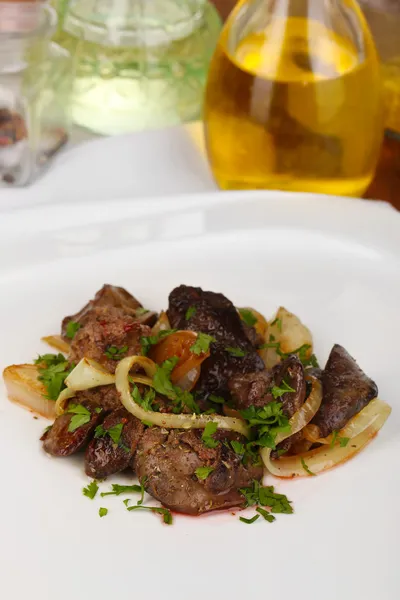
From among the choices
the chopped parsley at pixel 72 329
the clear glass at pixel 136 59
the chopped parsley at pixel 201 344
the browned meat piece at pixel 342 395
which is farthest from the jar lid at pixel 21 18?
the browned meat piece at pixel 342 395

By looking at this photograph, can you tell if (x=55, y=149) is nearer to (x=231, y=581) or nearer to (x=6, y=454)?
(x=6, y=454)

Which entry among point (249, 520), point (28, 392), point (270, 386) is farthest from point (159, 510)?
point (28, 392)

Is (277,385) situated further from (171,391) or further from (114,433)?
(114,433)

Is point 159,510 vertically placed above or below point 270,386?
below

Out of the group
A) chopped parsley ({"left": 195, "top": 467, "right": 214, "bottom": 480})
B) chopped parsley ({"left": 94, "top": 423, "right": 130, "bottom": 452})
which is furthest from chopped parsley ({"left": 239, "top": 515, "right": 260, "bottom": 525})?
chopped parsley ({"left": 94, "top": 423, "right": 130, "bottom": 452})

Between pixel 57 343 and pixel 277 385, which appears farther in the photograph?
pixel 57 343

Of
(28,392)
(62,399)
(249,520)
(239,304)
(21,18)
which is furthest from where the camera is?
(21,18)

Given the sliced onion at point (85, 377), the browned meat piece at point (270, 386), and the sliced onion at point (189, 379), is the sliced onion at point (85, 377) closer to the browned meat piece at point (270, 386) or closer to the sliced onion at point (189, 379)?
the sliced onion at point (189, 379)
